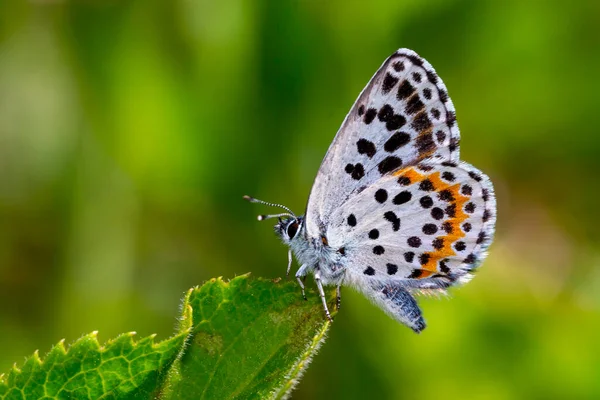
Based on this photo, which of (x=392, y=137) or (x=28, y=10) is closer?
(x=392, y=137)

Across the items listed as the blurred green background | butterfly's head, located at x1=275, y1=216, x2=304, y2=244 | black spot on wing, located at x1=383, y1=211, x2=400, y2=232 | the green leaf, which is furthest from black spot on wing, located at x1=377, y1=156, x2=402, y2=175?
the blurred green background

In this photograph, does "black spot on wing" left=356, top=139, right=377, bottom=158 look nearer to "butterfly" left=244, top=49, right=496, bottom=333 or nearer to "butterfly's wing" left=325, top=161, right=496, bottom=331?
"butterfly" left=244, top=49, right=496, bottom=333

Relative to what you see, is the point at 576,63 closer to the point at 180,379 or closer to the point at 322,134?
the point at 322,134

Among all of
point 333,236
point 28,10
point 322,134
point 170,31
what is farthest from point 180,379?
point 28,10

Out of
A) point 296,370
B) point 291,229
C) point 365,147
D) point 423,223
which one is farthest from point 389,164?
point 296,370

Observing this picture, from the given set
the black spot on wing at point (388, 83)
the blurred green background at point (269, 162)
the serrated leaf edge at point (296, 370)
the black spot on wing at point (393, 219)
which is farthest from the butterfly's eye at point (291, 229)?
the serrated leaf edge at point (296, 370)

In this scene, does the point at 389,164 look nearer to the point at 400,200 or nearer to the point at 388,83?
the point at 400,200
